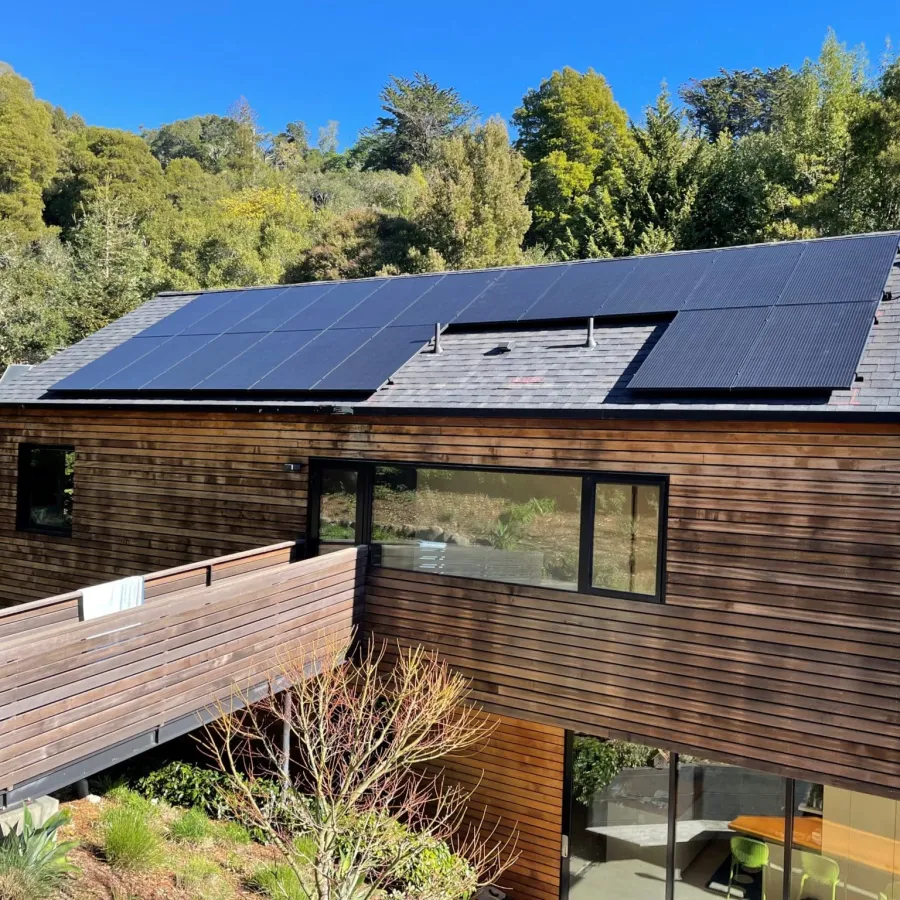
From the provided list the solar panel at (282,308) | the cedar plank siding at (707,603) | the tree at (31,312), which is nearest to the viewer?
the cedar plank siding at (707,603)

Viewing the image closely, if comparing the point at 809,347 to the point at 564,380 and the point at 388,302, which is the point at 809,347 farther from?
the point at 388,302

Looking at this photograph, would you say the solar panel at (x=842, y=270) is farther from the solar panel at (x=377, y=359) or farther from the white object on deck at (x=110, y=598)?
the white object on deck at (x=110, y=598)

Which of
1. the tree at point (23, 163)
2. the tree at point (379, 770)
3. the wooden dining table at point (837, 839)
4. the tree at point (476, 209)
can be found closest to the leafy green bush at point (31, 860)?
the tree at point (379, 770)

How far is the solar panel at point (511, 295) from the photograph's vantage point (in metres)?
10.3

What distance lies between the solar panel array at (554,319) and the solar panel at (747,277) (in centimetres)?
2

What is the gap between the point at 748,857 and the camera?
7.66m

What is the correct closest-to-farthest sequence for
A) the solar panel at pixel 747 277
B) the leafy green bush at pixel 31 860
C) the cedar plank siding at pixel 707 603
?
the leafy green bush at pixel 31 860, the cedar plank siding at pixel 707 603, the solar panel at pixel 747 277

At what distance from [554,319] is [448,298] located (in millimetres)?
1869

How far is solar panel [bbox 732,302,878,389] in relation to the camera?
6957 millimetres

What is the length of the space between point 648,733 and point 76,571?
809 cm

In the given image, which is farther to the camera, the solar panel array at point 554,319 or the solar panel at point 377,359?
the solar panel at point 377,359

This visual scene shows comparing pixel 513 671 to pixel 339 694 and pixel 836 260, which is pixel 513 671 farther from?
pixel 836 260

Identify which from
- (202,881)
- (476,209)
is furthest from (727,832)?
(476,209)

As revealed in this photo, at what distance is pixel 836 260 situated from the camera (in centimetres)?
884
